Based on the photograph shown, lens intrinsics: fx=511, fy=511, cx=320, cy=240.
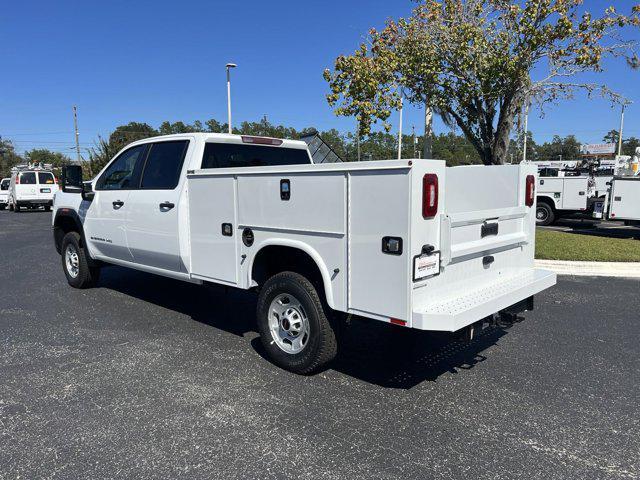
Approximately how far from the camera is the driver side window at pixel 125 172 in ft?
20.1

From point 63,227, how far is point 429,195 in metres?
6.54

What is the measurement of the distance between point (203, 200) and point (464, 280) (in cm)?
259

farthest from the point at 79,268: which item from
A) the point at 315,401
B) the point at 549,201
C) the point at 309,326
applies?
the point at 549,201

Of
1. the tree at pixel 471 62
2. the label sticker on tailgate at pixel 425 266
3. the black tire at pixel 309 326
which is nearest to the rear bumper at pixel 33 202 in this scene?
the tree at pixel 471 62

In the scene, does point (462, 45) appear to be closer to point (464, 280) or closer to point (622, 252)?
point (622, 252)

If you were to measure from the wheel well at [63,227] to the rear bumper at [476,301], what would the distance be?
560 centimetres

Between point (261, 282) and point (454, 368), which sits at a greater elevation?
point (261, 282)

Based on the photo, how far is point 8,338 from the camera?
545 cm

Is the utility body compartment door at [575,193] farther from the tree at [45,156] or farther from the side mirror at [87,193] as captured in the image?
the tree at [45,156]

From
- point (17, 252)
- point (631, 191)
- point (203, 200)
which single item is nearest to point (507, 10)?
point (631, 191)

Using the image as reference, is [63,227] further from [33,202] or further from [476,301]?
[33,202]

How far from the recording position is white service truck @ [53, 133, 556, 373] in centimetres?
351

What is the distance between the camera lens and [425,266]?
3561 mm

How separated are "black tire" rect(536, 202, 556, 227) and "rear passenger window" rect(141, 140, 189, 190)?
14764 millimetres
